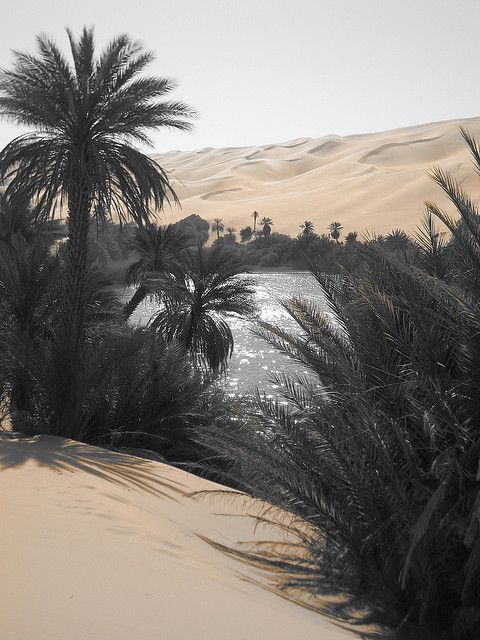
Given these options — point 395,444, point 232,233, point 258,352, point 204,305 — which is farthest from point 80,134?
point 232,233

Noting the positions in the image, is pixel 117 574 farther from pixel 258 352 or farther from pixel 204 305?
pixel 258 352

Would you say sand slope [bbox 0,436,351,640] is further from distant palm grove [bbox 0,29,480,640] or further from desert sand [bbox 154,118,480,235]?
desert sand [bbox 154,118,480,235]

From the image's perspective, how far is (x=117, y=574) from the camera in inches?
121

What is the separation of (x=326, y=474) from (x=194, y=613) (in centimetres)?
186

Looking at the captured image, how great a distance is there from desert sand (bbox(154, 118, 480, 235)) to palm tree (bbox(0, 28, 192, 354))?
57.1m

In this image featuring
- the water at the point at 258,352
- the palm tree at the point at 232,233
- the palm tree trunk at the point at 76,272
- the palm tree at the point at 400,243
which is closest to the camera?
the palm tree at the point at 400,243

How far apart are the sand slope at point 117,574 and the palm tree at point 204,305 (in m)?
8.74

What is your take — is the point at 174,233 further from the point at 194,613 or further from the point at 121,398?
the point at 194,613

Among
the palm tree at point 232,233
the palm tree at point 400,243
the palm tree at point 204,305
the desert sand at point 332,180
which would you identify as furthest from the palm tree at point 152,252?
the palm tree at point 232,233

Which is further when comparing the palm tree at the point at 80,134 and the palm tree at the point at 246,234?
the palm tree at the point at 246,234

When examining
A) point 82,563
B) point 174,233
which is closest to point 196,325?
point 174,233

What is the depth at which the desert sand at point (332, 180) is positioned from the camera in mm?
86625

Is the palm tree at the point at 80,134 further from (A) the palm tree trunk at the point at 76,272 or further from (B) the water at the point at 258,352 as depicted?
(B) the water at the point at 258,352

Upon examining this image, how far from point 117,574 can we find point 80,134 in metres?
9.15
